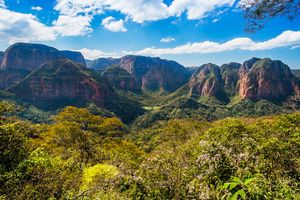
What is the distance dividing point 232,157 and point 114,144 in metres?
30.8

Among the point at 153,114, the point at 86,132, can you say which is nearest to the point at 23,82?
the point at 153,114

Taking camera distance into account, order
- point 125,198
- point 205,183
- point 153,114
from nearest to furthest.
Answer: point 205,183, point 125,198, point 153,114

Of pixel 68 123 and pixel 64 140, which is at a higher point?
pixel 68 123

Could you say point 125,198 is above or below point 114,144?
above

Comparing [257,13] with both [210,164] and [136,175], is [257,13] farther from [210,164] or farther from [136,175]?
[136,175]

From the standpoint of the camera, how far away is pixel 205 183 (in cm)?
1109

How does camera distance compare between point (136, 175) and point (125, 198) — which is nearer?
point (125, 198)

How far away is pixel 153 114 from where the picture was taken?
192375 mm

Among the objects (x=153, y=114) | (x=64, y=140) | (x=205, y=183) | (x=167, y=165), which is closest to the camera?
(x=205, y=183)

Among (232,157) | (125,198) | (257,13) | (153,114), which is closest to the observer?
(257,13)

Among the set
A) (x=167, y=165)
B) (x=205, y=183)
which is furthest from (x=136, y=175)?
(x=205, y=183)

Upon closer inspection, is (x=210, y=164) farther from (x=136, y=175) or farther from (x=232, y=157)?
(x=136, y=175)

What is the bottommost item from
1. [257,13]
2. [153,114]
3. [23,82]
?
[153,114]

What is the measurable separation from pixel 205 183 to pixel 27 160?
384 inches
